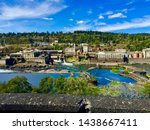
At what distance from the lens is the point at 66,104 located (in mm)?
1815

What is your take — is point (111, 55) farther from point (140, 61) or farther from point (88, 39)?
point (88, 39)

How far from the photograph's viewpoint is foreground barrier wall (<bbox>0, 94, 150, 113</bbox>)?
1732 millimetres

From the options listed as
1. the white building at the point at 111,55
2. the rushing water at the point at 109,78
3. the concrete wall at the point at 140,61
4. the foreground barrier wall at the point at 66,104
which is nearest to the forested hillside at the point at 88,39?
the white building at the point at 111,55

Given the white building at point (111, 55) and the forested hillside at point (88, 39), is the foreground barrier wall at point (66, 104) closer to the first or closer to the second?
the white building at point (111, 55)

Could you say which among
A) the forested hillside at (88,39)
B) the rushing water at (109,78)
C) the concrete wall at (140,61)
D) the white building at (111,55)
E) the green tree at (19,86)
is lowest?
the rushing water at (109,78)

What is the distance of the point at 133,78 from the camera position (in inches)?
1282

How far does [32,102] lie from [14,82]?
1364 centimetres

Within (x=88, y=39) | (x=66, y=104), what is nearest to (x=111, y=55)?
(x=88, y=39)

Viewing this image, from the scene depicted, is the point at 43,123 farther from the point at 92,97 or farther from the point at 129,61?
the point at 129,61

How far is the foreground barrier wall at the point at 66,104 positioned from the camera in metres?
1.73

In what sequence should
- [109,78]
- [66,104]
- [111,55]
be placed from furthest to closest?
[111,55]
[109,78]
[66,104]

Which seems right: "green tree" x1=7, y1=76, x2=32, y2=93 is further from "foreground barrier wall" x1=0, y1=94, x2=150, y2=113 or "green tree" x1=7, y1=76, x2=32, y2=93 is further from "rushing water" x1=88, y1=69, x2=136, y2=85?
"rushing water" x1=88, y1=69, x2=136, y2=85

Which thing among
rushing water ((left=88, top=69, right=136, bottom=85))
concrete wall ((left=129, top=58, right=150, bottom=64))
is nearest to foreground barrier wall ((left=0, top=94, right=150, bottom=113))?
rushing water ((left=88, top=69, right=136, bottom=85))

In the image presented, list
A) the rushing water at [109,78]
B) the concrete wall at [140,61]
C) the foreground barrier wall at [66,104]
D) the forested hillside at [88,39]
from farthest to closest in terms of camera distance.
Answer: the forested hillside at [88,39] < the concrete wall at [140,61] < the rushing water at [109,78] < the foreground barrier wall at [66,104]
